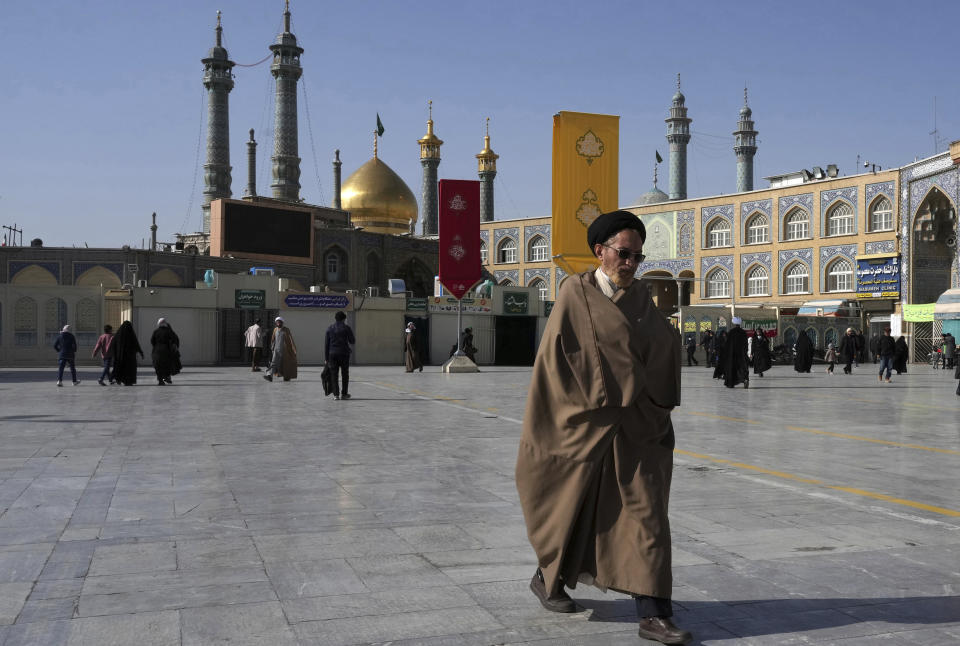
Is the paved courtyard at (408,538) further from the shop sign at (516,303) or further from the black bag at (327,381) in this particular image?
the shop sign at (516,303)

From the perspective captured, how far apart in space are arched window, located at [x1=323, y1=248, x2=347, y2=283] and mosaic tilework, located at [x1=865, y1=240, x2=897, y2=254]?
23670 mm

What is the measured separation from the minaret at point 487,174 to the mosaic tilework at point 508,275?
36.3 ft

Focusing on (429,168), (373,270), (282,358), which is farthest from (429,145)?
(282,358)

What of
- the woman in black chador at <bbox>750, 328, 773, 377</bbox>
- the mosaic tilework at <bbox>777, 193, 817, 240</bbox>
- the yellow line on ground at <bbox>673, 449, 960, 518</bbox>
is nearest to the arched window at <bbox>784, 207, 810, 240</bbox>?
the mosaic tilework at <bbox>777, 193, 817, 240</bbox>

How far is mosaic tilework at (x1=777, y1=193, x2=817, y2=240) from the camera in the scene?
40.7m

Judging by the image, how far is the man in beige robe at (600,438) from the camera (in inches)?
116

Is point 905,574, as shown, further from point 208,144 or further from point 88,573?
point 208,144

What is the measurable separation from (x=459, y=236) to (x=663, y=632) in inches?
738

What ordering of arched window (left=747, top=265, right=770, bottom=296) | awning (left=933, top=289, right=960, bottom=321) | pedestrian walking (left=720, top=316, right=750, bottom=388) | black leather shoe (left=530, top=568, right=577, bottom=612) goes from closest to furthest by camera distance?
1. black leather shoe (left=530, top=568, right=577, bottom=612)
2. pedestrian walking (left=720, top=316, right=750, bottom=388)
3. awning (left=933, top=289, right=960, bottom=321)
4. arched window (left=747, top=265, right=770, bottom=296)

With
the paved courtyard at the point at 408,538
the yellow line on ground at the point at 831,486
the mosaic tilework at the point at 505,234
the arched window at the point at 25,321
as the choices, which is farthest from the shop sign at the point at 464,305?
the mosaic tilework at the point at 505,234

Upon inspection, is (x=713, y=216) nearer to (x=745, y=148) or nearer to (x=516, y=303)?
(x=516, y=303)

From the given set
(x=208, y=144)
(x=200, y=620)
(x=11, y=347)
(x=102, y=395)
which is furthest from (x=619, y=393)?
(x=208, y=144)

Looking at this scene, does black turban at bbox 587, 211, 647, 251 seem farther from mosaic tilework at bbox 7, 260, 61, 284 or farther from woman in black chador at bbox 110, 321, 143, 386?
mosaic tilework at bbox 7, 260, 61, 284

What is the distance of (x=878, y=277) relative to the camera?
3778 centimetres
